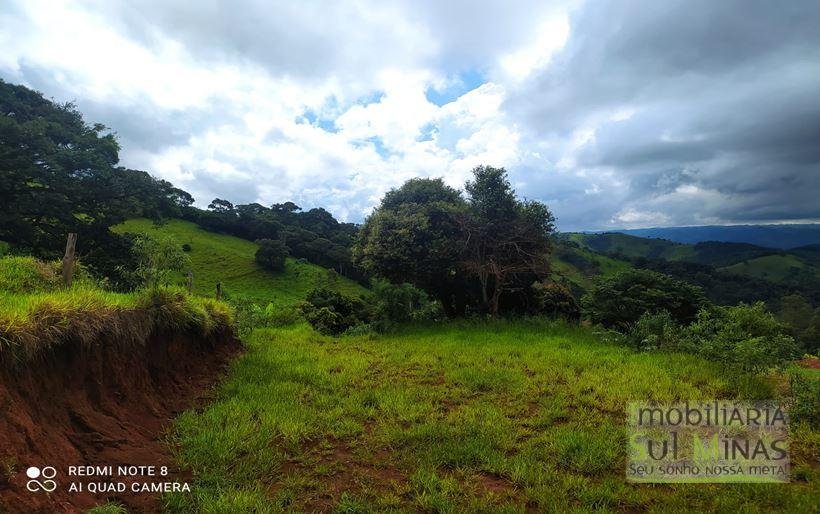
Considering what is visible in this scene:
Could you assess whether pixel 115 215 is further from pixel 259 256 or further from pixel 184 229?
pixel 184 229

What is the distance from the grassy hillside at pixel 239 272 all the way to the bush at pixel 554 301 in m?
37.7

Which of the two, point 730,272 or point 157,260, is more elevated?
point 157,260

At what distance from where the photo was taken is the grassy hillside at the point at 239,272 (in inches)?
2135

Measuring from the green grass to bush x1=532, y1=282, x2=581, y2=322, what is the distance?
9002mm

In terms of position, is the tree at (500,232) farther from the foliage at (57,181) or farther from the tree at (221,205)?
the tree at (221,205)

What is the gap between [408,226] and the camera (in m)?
17.5

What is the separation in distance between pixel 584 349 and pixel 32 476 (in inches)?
486

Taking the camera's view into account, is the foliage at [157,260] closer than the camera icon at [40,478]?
No

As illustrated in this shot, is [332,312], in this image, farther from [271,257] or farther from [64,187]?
[271,257]

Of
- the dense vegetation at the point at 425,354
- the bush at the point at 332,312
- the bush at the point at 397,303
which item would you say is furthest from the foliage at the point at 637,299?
the bush at the point at 332,312

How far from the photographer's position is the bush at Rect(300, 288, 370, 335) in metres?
19.9

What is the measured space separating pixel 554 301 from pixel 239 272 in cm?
5001

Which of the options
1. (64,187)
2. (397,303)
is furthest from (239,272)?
(397,303)

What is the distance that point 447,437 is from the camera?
657cm
